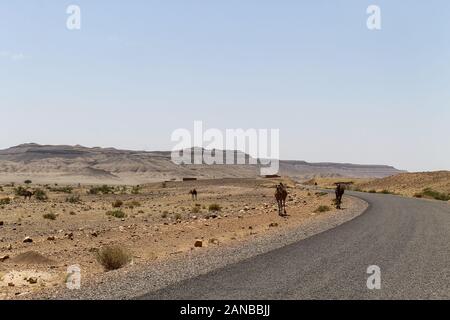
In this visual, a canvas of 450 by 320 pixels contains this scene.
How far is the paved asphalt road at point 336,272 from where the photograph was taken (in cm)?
1052

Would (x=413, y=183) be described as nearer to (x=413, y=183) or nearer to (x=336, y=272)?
(x=413, y=183)

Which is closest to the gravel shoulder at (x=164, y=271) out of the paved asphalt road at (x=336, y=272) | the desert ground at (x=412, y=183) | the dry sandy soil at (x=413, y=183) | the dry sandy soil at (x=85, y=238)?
the paved asphalt road at (x=336, y=272)

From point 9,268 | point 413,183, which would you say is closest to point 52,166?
point 413,183

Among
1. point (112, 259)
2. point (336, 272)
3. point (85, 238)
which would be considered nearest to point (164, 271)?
point (112, 259)

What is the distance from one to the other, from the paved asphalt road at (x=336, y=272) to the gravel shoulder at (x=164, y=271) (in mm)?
559

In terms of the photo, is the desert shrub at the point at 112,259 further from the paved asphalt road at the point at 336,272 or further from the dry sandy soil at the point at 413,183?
the dry sandy soil at the point at 413,183

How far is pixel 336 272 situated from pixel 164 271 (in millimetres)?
4244

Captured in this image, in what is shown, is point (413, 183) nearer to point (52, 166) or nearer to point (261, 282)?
point (261, 282)

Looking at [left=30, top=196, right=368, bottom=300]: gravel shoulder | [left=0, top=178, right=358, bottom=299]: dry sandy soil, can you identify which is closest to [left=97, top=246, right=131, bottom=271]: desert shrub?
[left=0, top=178, right=358, bottom=299]: dry sandy soil

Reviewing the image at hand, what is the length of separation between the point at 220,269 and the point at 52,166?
637 ft

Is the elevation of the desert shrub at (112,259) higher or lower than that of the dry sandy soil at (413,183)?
higher

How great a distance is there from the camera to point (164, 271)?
13773 millimetres

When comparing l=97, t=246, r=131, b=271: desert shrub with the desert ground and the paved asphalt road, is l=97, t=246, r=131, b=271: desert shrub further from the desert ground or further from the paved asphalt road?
the desert ground
